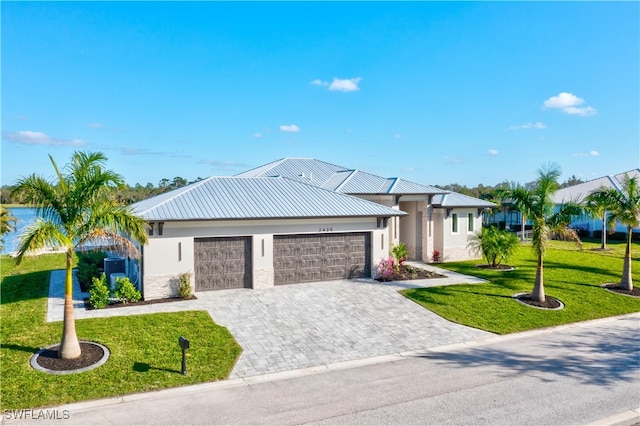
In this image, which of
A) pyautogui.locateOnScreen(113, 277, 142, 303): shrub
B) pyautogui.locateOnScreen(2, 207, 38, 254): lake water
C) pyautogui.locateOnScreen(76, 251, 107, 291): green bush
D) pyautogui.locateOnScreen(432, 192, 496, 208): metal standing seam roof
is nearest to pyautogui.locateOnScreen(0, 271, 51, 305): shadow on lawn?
pyautogui.locateOnScreen(76, 251, 107, 291): green bush

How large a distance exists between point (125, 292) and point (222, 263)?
12.2 feet

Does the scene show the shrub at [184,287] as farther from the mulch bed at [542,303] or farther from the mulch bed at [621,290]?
the mulch bed at [621,290]

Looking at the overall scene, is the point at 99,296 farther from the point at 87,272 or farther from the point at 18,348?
the point at 87,272

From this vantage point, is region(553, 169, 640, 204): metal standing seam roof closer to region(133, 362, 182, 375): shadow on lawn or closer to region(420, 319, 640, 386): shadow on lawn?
region(420, 319, 640, 386): shadow on lawn

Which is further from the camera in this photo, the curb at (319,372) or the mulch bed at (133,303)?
the mulch bed at (133,303)

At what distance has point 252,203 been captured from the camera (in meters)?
19.0

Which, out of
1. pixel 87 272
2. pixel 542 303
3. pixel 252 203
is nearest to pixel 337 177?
pixel 252 203

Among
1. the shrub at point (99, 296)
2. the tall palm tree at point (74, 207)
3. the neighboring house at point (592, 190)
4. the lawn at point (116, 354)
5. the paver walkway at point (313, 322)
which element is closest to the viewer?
the lawn at point (116, 354)

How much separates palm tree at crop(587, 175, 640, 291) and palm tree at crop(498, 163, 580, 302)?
12.5 feet

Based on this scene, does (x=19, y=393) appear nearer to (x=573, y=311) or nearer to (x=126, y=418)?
(x=126, y=418)

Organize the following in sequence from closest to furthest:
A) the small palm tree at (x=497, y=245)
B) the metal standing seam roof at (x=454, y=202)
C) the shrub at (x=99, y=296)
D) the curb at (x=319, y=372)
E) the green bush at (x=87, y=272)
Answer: the curb at (x=319, y=372), the shrub at (x=99, y=296), the green bush at (x=87, y=272), the small palm tree at (x=497, y=245), the metal standing seam roof at (x=454, y=202)

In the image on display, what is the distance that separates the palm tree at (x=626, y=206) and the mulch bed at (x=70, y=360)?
1984cm

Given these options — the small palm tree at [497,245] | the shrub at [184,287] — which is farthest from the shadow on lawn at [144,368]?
the small palm tree at [497,245]

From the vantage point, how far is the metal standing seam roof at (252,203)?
56.5 feet
